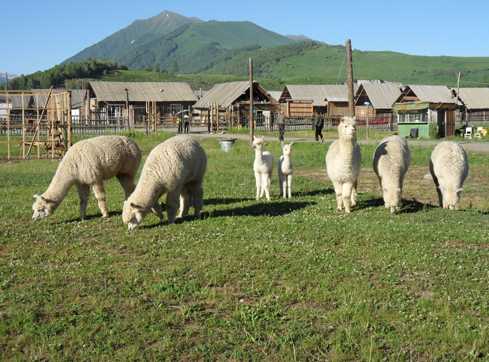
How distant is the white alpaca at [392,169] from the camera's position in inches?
465

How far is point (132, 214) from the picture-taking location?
405 inches

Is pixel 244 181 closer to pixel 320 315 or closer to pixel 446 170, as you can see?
pixel 446 170

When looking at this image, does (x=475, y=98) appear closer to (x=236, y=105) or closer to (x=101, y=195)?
(x=236, y=105)

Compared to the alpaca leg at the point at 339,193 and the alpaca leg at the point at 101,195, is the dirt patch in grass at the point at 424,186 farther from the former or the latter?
the alpaca leg at the point at 101,195

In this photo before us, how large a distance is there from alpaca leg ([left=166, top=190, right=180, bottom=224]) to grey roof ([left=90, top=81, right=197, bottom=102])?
57.5 meters

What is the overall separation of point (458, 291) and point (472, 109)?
208ft

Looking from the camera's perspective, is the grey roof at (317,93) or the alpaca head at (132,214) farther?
the grey roof at (317,93)

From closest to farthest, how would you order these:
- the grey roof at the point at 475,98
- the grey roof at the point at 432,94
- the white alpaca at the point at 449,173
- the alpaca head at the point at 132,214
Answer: the alpaca head at the point at 132,214 < the white alpaca at the point at 449,173 < the grey roof at the point at 432,94 < the grey roof at the point at 475,98

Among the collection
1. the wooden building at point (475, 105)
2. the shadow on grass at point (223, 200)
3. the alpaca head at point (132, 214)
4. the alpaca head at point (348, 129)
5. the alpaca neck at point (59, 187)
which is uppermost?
the wooden building at point (475, 105)

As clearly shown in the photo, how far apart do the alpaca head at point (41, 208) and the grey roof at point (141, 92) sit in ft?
186

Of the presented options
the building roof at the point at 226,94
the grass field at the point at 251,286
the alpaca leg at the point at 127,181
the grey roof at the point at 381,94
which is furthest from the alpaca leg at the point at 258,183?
the grey roof at the point at 381,94

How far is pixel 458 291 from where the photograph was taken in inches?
274

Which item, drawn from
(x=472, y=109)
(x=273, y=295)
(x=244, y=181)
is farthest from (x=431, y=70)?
(x=273, y=295)

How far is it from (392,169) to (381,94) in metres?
56.7
